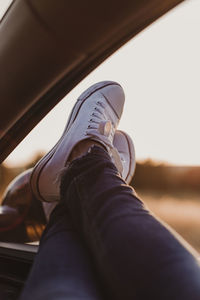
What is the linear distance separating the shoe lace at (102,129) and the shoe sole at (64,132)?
0.17 ft

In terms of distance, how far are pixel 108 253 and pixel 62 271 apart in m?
0.06

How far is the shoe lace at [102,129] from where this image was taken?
0.76 m

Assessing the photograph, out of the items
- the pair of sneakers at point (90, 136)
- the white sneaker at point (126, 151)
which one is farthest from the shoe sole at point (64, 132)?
the white sneaker at point (126, 151)

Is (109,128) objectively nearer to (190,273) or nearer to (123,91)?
(123,91)

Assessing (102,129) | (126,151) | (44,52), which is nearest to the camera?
(44,52)

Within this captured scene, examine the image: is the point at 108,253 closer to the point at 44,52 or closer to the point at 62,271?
the point at 62,271

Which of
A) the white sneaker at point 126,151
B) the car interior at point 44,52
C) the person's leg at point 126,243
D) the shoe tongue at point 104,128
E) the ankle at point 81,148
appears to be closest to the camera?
the person's leg at point 126,243

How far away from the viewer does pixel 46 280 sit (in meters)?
0.35

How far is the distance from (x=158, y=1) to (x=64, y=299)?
0.52m

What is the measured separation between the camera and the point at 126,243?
369mm

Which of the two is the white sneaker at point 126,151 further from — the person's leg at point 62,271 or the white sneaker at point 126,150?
the person's leg at point 62,271

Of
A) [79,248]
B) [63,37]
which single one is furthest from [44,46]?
[79,248]

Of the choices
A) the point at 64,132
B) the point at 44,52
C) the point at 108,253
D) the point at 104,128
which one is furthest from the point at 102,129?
the point at 108,253

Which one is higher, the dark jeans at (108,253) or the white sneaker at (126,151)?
the white sneaker at (126,151)
